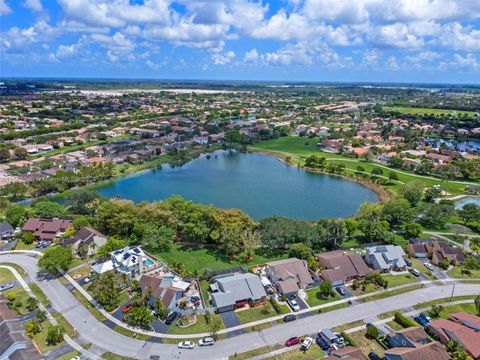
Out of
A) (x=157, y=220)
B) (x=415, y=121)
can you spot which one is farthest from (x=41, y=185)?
(x=415, y=121)

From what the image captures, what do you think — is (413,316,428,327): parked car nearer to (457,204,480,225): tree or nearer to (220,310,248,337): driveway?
(220,310,248,337): driveway

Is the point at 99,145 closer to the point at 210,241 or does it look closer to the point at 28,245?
the point at 28,245

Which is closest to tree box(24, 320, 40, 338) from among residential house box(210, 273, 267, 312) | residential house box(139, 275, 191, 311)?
residential house box(139, 275, 191, 311)

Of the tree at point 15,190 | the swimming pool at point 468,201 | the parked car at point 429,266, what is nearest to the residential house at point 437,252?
the parked car at point 429,266

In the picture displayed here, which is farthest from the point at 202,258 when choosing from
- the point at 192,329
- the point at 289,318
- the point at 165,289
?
the point at 289,318

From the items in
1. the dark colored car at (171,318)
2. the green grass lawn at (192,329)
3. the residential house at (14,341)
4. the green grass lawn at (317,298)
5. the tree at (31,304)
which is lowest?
the green grass lawn at (317,298)

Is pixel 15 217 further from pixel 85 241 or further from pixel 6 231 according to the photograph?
pixel 85 241

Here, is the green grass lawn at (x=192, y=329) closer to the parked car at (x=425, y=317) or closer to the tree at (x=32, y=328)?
the tree at (x=32, y=328)
